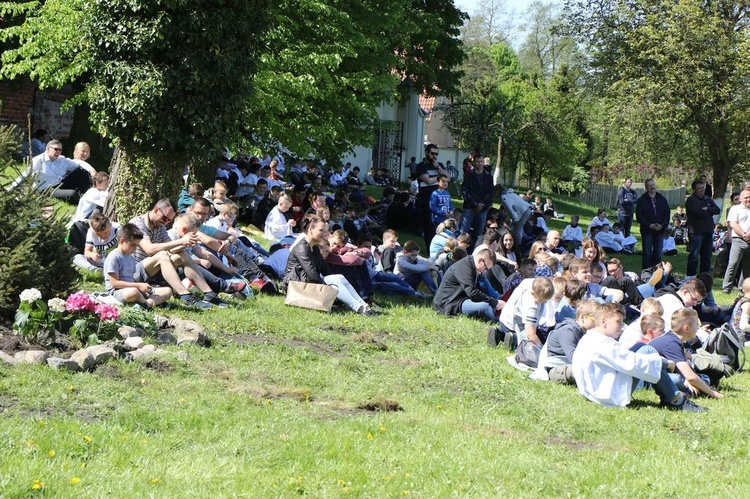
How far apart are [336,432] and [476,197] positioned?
12.8 meters

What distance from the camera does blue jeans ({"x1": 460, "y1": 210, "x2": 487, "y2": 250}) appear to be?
19.5 m

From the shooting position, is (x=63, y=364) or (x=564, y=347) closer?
(x=63, y=364)

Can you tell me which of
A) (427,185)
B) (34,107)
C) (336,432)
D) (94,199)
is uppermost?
(34,107)

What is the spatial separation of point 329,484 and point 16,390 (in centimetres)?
289

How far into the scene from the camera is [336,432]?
730cm

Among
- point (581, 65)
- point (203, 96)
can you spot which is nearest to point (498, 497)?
point (203, 96)

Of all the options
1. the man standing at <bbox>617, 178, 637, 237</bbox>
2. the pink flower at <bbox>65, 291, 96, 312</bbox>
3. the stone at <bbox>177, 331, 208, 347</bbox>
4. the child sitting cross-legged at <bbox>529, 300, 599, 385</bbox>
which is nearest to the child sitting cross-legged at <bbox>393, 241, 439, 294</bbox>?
the child sitting cross-legged at <bbox>529, 300, 599, 385</bbox>

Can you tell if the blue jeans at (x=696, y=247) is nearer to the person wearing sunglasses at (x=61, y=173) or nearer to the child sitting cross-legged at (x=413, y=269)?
the child sitting cross-legged at (x=413, y=269)

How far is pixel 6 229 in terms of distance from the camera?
9617mm

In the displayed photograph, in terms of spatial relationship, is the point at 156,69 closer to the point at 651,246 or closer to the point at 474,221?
the point at 474,221

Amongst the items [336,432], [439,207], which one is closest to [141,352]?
[336,432]

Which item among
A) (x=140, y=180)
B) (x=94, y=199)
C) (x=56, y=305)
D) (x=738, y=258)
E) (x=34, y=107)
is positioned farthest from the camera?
(x=34, y=107)

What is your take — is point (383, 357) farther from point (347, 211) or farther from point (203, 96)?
point (347, 211)

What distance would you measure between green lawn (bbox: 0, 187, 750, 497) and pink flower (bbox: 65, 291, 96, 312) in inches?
34.3
